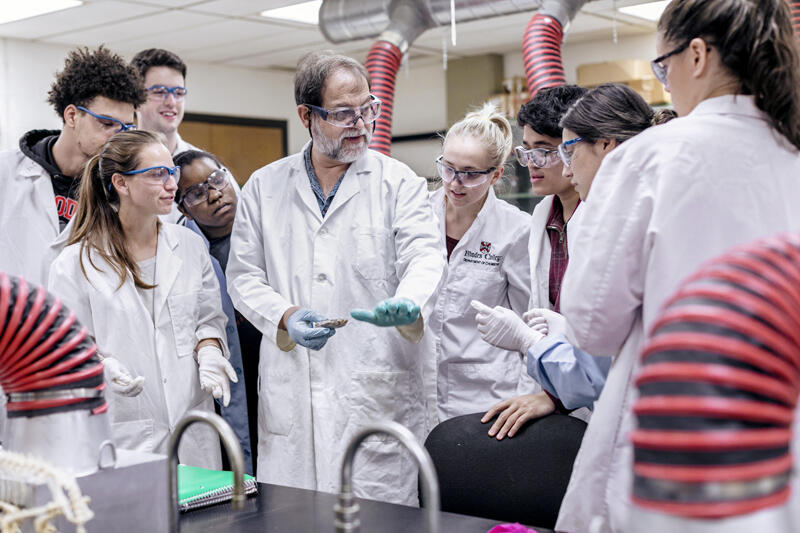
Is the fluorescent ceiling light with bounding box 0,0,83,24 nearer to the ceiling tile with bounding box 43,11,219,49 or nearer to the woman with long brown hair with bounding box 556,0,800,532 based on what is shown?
the ceiling tile with bounding box 43,11,219,49

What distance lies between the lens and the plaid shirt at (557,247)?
2.17 meters

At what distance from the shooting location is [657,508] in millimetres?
713

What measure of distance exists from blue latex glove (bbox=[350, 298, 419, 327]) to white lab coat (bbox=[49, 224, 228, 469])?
56cm

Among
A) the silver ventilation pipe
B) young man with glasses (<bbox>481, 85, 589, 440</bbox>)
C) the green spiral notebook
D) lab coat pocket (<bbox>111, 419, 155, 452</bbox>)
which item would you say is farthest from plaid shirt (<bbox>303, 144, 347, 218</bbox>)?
the silver ventilation pipe

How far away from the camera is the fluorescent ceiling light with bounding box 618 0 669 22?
527cm

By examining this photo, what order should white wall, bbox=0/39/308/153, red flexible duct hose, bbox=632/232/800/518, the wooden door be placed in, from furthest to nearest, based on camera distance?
1. the wooden door
2. white wall, bbox=0/39/308/153
3. red flexible duct hose, bbox=632/232/800/518

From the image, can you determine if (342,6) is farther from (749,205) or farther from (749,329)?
(749,329)

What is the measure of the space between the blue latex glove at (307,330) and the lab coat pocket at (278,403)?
0.20 meters

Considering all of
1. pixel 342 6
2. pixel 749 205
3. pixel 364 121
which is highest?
A: pixel 342 6

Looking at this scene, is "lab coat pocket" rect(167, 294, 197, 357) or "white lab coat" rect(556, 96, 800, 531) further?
"lab coat pocket" rect(167, 294, 197, 357)

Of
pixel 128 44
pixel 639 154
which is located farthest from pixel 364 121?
pixel 128 44

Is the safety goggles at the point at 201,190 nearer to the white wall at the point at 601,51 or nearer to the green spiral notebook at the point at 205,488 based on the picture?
the green spiral notebook at the point at 205,488

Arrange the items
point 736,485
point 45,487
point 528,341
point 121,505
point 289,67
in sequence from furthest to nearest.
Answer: point 289,67
point 528,341
point 121,505
point 45,487
point 736,485

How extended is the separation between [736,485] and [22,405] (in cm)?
90
